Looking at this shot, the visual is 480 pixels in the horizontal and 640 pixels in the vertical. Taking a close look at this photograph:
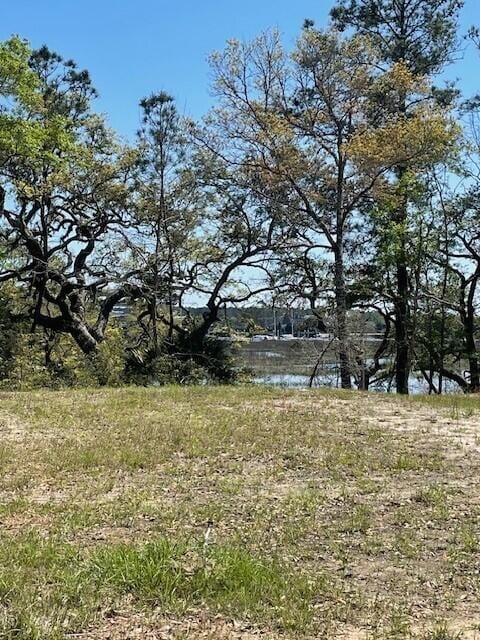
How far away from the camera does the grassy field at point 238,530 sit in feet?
8.38

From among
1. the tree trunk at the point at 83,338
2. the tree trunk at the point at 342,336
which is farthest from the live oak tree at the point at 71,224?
the tree trunk at the point at 342,336

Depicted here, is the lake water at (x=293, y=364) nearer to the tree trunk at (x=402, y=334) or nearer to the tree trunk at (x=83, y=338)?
the tree trunk at (x=402, y=334)

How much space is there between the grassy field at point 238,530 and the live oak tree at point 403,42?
32.5ft

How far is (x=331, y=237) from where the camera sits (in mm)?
15180

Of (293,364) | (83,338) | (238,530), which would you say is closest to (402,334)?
(293,364)

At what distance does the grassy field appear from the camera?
2.55 metres

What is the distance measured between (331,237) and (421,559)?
12.4m

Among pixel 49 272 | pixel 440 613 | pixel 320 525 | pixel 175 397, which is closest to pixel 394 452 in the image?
pixel 320 525

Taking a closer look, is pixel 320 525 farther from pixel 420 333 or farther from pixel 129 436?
pixel 420 333

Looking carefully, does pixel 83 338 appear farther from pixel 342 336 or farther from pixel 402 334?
pixel 402 334

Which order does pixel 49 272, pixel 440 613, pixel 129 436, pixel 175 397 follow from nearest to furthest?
A: pixel 440 613 < pixel 129 436 < pixel 175 397 < pixel 49 272

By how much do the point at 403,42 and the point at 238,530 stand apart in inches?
626

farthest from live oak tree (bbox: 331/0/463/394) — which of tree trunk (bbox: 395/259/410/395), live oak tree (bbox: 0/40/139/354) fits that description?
live oak tree (bbox: 0/40/139/354)

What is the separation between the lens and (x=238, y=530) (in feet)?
11.9
